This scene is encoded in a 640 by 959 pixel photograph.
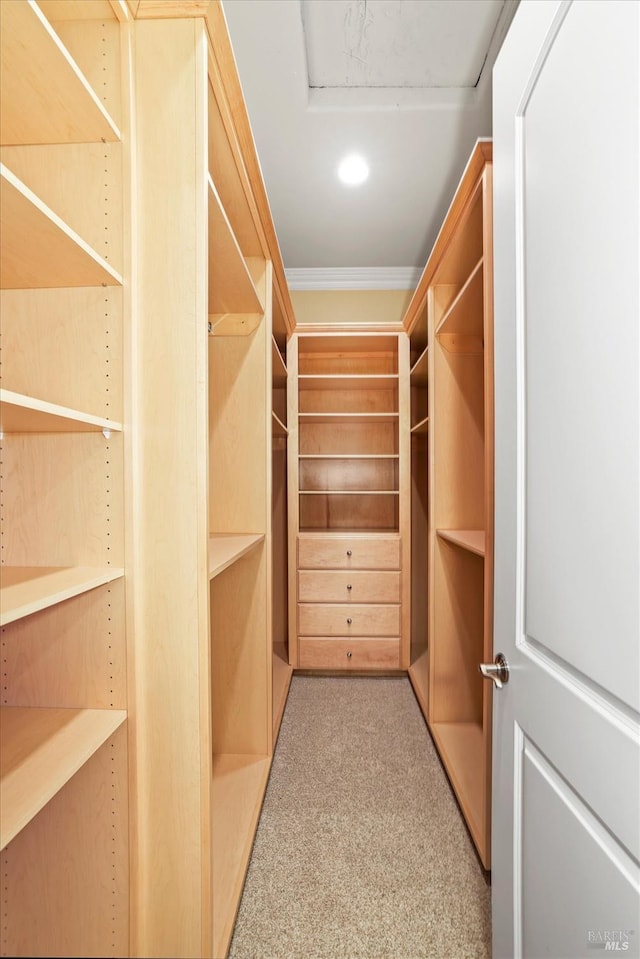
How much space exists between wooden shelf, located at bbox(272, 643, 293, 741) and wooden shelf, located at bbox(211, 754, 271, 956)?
267 millimetres

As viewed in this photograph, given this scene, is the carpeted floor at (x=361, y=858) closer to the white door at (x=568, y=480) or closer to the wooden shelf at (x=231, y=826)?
the wooden shelf at (x=231, y=826)

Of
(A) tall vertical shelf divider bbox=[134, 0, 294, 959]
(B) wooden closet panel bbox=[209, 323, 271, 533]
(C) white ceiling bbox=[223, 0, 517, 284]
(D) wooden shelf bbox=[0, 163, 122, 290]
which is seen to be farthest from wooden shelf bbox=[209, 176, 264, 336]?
(C) white ceiling bbox=[223, 0, 517, 284]

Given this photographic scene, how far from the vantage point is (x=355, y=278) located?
342 centimetres

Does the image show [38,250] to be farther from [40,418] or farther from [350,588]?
[350,588]

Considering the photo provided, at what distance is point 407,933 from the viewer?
129cm

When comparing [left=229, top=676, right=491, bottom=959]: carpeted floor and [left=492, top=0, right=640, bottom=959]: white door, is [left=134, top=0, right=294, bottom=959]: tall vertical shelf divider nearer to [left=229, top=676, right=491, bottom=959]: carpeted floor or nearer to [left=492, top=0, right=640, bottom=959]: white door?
[left=229, top=676, right=491, bottom=959]: carpeted floor

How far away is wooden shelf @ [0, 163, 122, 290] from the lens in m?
0.71

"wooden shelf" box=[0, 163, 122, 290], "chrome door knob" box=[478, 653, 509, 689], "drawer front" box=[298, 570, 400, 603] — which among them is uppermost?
"wooden shelf" box=[0, 163, 122, 290]

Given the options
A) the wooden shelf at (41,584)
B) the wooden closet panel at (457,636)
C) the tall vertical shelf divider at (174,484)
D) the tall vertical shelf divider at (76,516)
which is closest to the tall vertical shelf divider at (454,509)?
the wooden closet panel at (457,636)

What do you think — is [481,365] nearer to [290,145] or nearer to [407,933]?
[290,145]

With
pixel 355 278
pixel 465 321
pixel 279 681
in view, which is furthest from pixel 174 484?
pixel 355 278

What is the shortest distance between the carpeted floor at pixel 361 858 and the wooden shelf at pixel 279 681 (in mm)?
90

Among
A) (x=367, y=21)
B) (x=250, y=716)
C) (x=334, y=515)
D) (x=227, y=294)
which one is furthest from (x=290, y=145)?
(x=250, y=716)

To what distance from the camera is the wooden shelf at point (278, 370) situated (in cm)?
251
